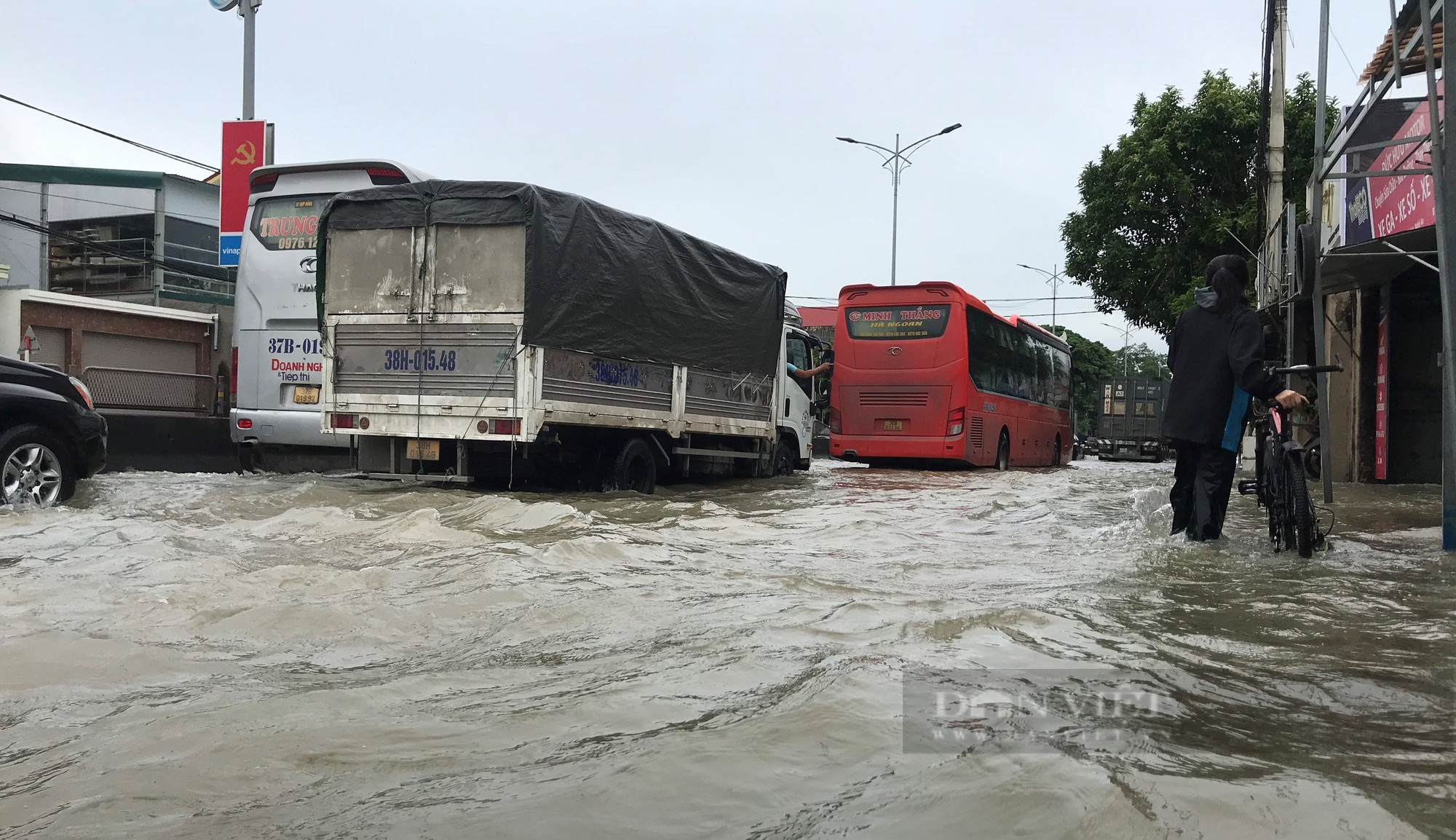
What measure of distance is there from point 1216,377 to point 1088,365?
74150 millimetres

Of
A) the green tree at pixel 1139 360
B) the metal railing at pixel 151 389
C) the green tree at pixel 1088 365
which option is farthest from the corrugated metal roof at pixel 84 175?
the green tree at pixel 1139 360

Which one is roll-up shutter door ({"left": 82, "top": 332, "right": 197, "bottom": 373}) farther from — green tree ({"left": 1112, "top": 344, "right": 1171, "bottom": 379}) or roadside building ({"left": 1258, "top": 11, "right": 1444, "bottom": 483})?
green tree ({"left": 1112, "top": 344, "right": 1171, "bottom": 379})

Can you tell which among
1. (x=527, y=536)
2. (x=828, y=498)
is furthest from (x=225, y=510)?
(x=828, y=498)

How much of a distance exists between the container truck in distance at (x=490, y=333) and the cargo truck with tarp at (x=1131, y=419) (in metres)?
30.1

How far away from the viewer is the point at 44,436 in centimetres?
868

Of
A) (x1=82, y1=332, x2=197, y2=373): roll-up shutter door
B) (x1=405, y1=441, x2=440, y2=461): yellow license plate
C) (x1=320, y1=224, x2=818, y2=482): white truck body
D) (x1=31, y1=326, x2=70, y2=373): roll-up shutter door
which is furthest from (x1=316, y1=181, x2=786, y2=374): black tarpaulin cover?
(x1=82, y1=332, x2=197, y2=373): roll-up shutter door

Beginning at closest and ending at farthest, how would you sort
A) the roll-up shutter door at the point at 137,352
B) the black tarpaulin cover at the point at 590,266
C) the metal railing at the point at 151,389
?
the black tarpaulin cover at the point at 590,266 < the metal railing at the point at 151,389 < the roll-up shutter door at the point at 137,352

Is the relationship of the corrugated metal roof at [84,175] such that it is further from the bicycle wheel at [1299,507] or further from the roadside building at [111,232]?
the bicycle wheel at [1299,507]

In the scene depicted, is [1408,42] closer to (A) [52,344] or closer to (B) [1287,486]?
(B) [1287,486]

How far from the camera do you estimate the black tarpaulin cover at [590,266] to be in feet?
33.7

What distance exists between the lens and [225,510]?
8914mm

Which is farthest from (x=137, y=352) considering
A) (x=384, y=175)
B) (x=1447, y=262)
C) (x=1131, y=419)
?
(x=1131, y=419)

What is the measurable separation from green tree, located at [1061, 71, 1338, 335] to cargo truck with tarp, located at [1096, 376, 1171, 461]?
931cm

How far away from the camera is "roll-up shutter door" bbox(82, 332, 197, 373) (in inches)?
958
